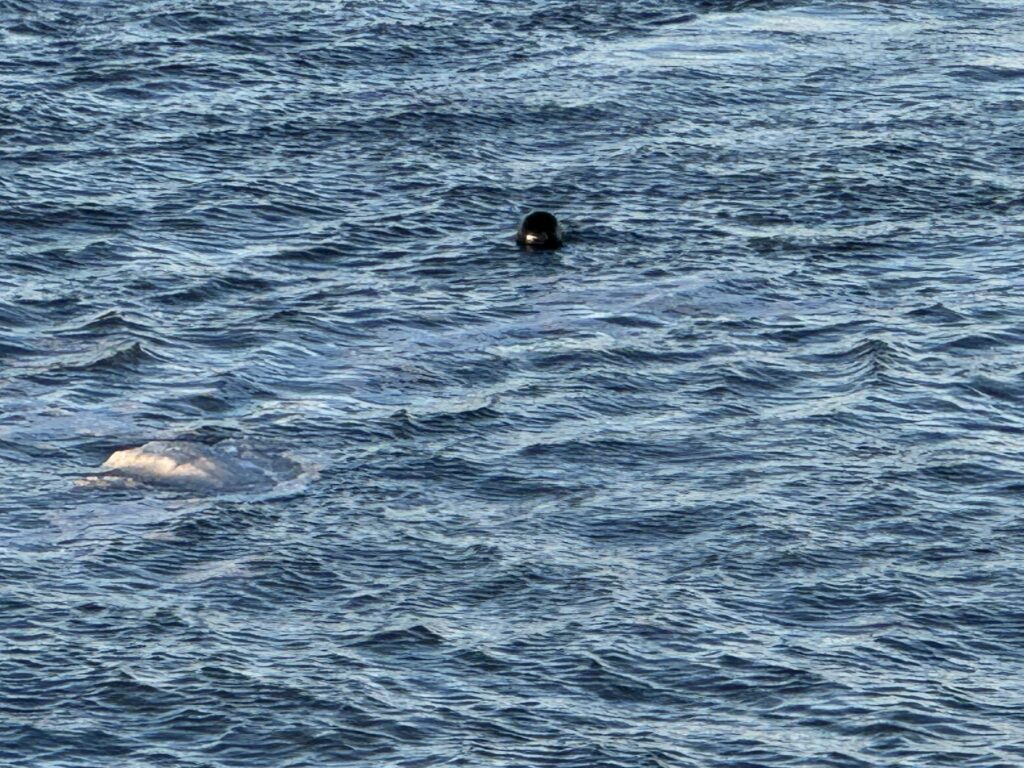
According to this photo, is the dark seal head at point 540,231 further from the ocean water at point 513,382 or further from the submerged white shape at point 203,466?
the submerged white shape at point 203,466

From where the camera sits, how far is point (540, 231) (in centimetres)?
3934

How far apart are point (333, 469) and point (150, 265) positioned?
9026mm

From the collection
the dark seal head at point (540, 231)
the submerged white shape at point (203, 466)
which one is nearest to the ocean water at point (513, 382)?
the submerged white shape at point (203, 466)

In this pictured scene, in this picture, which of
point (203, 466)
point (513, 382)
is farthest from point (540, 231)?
point (203, 466)

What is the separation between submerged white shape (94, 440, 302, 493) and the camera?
30.4m

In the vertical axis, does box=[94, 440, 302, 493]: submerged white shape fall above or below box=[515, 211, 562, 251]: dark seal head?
below

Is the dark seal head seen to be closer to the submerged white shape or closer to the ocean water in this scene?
the ocean water

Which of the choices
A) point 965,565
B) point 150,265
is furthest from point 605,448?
point 150,265

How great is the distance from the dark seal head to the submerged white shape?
376 inches

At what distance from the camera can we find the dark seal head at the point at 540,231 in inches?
1548

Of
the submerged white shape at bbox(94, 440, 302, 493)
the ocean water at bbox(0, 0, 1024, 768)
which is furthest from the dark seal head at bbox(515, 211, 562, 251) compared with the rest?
the submerged white shape at bbox(94, 440, 302, 493)

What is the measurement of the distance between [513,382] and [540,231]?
18.3ft

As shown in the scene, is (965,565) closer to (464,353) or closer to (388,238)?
(464,353)

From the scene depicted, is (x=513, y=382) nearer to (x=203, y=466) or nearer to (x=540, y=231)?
(x=540, y=231)
